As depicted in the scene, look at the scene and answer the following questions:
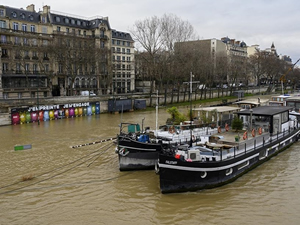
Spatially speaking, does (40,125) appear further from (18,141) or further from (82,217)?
(82,217)

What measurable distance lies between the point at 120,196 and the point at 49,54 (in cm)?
4546

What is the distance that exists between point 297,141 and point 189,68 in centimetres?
3446

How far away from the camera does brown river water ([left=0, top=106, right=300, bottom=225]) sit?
42.0ft

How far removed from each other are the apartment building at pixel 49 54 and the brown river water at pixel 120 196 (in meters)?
32.8

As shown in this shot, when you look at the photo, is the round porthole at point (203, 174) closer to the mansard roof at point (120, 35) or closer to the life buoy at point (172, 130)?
the life buoy at point (172, 130)

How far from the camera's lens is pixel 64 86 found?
61125 millimetres

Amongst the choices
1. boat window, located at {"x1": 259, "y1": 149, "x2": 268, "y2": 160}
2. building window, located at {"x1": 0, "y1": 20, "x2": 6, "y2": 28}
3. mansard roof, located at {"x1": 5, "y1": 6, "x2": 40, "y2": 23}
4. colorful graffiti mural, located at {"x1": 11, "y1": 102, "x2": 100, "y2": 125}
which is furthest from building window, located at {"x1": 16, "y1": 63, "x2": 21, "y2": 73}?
boat window, located at {"x1": 259, "y1": 149, "x2": 268, "y2": 160}

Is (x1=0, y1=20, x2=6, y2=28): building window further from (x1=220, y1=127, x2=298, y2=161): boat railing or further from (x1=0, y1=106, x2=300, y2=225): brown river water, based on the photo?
(x1=220, y1=127, x2=298, y2=161): boat railing

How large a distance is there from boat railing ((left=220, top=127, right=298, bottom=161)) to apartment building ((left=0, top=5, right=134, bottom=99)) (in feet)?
125

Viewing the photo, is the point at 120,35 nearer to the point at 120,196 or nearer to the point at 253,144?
the point at 253,144

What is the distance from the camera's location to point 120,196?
49.0ft

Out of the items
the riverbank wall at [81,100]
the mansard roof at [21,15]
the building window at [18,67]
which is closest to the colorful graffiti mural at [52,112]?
the riverbank wall at [81,100]

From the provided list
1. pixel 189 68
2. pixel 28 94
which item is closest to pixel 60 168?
pixel 28 94

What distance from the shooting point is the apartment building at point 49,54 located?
51.5 metres
